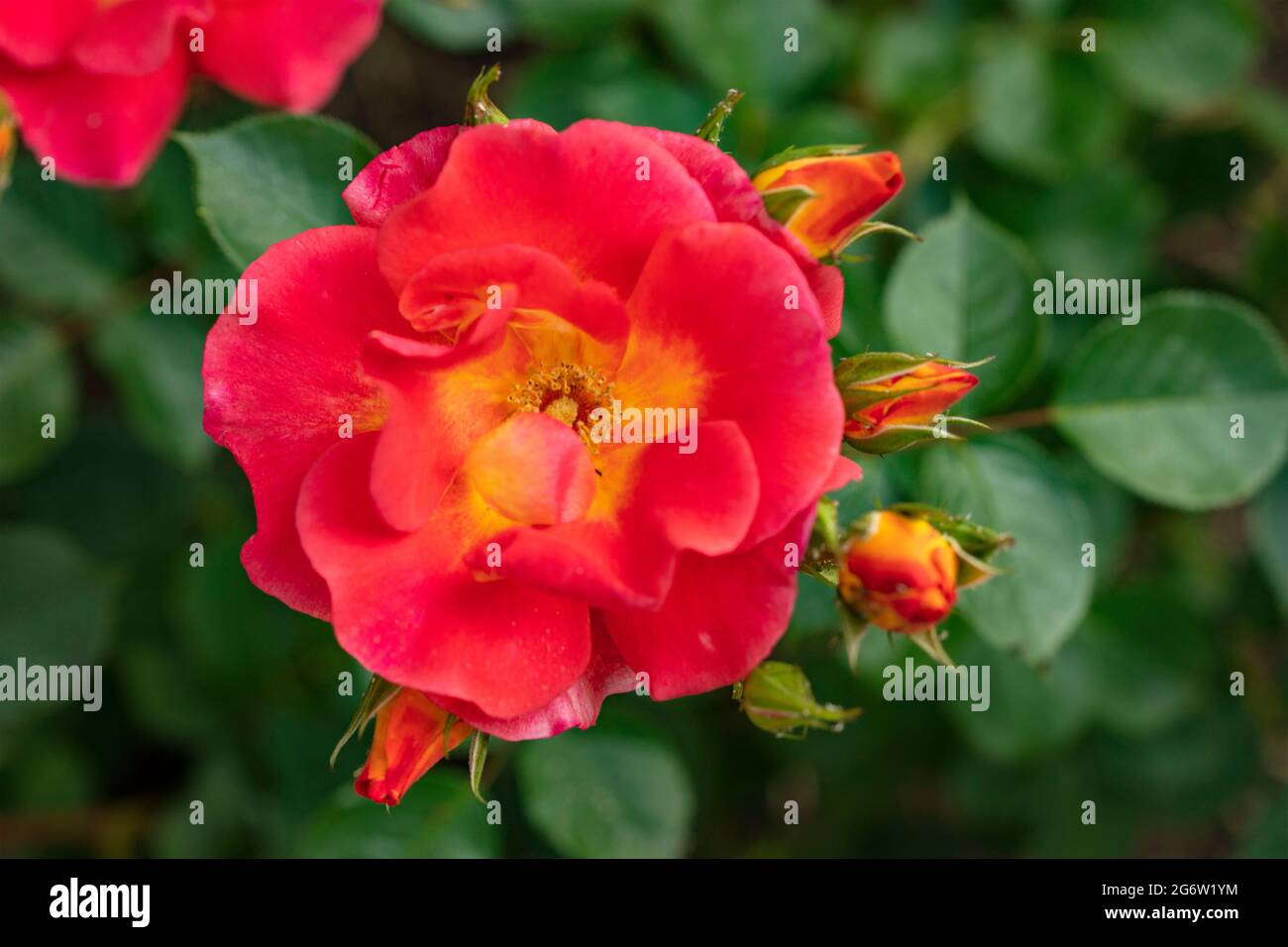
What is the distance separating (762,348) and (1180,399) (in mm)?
1099

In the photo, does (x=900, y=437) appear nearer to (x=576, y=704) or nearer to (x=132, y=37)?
(x=576, y=704)

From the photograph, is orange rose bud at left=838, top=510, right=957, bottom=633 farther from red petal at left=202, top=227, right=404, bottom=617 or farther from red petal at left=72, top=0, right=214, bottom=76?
red petal at left=72, top=0, right=214, bottom=76

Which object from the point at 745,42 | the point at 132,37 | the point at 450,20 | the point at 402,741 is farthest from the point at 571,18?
the point at 402,741

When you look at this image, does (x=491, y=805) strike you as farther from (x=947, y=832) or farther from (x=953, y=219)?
(x=947, y=832)

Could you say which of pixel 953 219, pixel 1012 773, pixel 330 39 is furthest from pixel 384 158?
pixel 1012 773

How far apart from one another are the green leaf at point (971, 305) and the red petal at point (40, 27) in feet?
4.32

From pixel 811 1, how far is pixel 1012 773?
190cm

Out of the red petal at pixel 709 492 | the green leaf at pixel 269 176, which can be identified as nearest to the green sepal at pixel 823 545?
the red petal at pixel 709 492

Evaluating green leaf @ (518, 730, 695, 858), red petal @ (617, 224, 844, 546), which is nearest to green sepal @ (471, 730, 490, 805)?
red petal @ (617, 224, 844, 546)

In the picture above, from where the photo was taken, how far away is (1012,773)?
2.86 meters

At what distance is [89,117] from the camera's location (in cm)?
174

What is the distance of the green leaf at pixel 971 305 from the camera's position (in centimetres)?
183

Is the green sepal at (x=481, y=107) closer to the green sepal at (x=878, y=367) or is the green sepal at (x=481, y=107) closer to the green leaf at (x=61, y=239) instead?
the green sepal at (x=878, y=367)

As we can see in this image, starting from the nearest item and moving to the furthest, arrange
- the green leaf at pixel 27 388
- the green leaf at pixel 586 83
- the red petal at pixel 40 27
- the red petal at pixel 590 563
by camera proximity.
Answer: the red petal at pixel 590 563
the red petal at pixel 40 27
the green leaf at pixel 586 83
the green leaf at pixel 27 388
